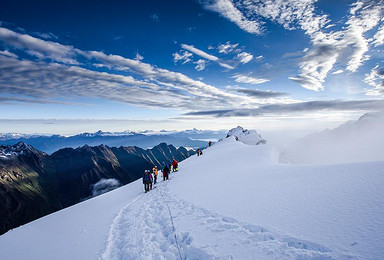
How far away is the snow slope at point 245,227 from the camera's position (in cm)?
516

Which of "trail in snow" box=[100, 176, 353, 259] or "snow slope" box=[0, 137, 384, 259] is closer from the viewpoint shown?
"snow slope" box=[0, 137, 384, 259]

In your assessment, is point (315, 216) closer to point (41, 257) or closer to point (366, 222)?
point (366, 222)

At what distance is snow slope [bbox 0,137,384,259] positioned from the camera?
5.16 m

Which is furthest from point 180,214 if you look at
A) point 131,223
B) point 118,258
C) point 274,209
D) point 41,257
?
point 41,257

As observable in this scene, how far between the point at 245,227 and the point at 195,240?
6.79ft

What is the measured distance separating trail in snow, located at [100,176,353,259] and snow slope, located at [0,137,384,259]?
26 mm

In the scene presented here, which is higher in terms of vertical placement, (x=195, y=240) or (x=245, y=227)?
(x=245, y=227)

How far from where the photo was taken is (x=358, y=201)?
21.3 feet

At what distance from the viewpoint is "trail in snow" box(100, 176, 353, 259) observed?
527 centimetres

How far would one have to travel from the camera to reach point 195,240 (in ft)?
22.8

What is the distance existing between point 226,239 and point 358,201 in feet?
16.9

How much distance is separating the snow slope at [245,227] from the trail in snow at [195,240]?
0.03 metres

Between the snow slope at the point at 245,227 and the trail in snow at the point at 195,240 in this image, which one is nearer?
the snow slope at the point at 245,227

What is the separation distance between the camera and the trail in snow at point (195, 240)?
208 inches
